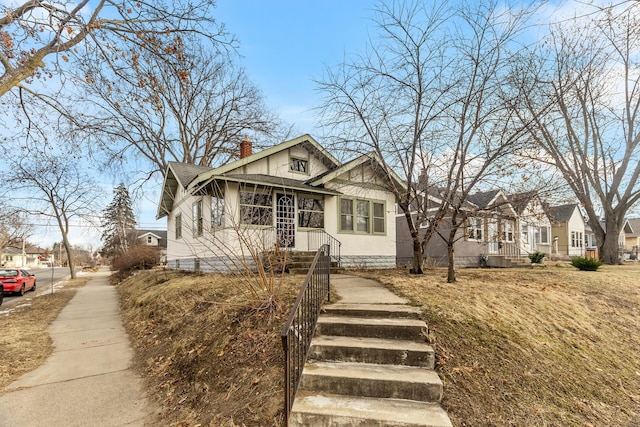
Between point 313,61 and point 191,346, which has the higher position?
point 313,61

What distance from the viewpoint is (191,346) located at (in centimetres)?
523

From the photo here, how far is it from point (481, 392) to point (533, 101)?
7887 mm

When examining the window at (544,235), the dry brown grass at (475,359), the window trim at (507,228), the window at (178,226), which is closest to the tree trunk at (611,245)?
the window trim at (507,228)

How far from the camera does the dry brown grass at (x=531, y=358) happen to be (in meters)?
3.22

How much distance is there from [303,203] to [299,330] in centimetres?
887

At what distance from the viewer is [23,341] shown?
7.04 meters

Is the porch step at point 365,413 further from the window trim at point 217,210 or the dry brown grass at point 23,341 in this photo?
the window trim at point 217,210

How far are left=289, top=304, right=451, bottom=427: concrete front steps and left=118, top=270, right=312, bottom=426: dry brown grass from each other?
1.29ft

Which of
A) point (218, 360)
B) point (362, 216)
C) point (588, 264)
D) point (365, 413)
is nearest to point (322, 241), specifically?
point (362, 216)

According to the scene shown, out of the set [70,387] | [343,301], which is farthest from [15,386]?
[343,301]

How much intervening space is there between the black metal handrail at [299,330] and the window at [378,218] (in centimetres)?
908

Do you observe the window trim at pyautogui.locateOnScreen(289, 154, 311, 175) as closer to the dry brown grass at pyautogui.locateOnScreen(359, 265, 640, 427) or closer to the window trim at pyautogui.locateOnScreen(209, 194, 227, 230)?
the window trim at pyautogui.locateOnScreen(209, 194, 227, 230)

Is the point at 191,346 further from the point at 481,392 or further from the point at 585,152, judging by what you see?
the point at 585,152

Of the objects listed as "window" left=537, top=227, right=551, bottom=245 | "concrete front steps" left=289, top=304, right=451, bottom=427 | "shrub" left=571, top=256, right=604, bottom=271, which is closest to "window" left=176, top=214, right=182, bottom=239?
"concrete front steps" left=289, top=304, right=451, bottom=427
